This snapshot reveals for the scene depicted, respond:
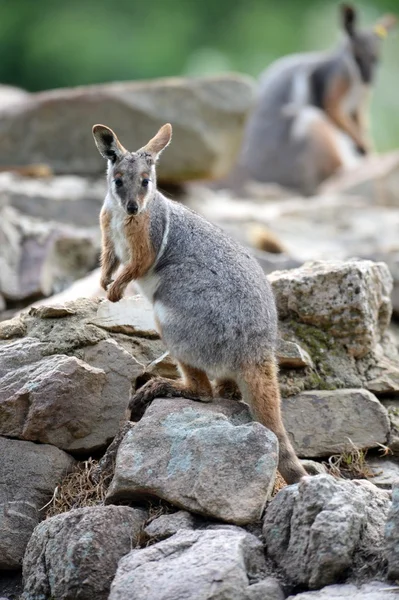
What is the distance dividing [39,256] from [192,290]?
4093 mm

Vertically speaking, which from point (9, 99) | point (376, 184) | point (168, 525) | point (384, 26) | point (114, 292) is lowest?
point (376, 184)

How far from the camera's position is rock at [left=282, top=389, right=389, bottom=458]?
17.7 ft

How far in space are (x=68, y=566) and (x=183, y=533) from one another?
0.54 metres

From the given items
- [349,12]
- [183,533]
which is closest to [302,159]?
[349,12]

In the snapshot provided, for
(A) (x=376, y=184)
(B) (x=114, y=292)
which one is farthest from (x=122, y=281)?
(A) (x=376, y=184)

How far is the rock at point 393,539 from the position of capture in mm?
3865

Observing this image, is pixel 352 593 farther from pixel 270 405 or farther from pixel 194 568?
pixel 270 405

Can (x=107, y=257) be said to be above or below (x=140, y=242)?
below

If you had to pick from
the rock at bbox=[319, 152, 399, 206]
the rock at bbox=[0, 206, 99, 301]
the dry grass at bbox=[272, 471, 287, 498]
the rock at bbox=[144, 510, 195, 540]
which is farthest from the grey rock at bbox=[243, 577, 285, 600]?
the rock at bbox=[319, 152, 399, 206]

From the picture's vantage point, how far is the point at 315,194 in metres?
14.7

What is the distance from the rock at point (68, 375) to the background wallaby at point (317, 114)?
9.97 meters

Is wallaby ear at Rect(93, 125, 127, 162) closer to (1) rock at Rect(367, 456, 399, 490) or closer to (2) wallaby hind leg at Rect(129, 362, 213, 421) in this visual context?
(2) wallaby hind leg at Rect(129, 362, 213, 421)

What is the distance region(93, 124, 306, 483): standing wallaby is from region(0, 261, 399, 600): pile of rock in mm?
195

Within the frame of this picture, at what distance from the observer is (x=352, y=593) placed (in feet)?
12.5
